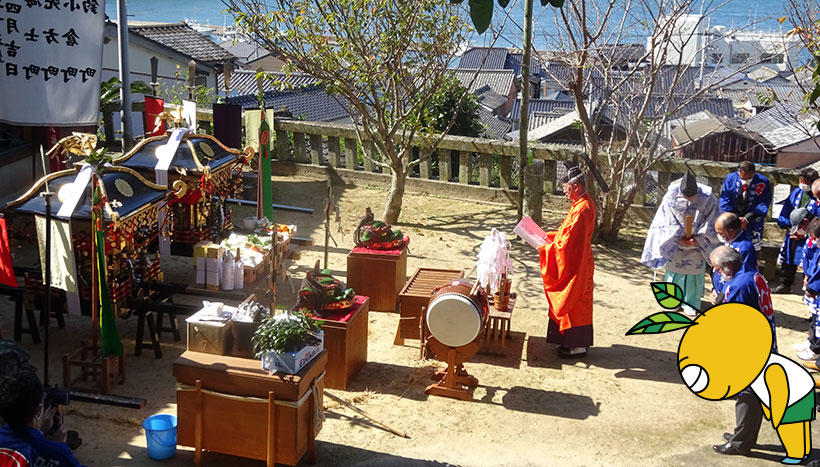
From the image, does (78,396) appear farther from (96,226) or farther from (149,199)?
(149,199)

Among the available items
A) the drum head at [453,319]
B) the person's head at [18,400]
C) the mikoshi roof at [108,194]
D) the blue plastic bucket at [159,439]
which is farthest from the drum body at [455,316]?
the person's head at [18,400]

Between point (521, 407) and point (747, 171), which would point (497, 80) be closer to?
point (747, 171)

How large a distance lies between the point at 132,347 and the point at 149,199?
65.2 inches

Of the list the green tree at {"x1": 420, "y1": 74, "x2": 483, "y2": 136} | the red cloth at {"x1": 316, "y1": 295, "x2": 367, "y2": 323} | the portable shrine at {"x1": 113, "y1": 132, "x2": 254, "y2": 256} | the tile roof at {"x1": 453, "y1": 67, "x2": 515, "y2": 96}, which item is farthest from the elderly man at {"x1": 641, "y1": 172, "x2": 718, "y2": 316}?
the tile roof at {"x1": 453, "y1": 67, "x2": 515, "y2": 96}

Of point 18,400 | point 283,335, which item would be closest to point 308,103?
point 283,335

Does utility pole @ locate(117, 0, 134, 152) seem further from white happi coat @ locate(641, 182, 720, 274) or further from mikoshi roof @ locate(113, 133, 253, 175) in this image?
white happi coat @ locate(641, 182, 720, 274)

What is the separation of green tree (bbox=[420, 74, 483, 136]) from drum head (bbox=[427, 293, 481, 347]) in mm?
6796

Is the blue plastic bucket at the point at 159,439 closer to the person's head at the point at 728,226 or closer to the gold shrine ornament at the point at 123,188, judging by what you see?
the gold shrine ornament at the point at 123,188

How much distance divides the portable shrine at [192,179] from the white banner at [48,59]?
95 centimetres

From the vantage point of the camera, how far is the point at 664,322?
4336 mm

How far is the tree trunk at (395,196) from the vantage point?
13.1 m

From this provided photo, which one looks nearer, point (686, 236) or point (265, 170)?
point (686, 236)

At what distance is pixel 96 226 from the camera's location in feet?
25.4

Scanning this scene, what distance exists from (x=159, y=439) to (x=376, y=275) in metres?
3.98
